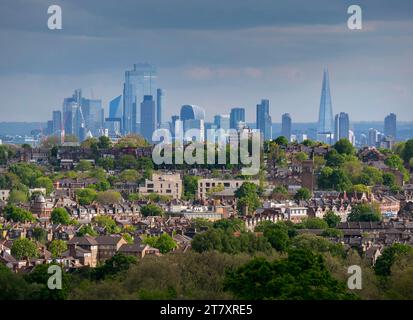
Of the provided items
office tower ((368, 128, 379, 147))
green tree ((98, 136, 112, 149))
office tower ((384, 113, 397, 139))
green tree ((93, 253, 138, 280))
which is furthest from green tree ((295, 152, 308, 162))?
green tree ((93, 253, 138, 280))

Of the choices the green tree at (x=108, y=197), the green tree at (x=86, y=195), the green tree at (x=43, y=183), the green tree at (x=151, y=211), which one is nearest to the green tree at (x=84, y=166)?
the green tree at (x=43, y=183)

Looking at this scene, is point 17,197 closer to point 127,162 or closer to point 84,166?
point 127,162

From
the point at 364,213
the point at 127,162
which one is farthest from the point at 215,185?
the point at 364,213

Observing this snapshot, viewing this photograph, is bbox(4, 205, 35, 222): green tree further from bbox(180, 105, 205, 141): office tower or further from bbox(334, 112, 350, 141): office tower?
bbox(334, 112, 350, 141): office tower

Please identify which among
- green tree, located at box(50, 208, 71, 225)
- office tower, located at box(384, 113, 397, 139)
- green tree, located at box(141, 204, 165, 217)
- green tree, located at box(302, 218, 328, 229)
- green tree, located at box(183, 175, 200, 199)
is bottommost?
green tree, located at box(302, 218, 328, 229)

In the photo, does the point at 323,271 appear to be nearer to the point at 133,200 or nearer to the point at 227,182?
the point at 133,200
